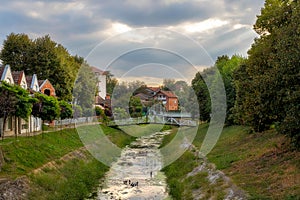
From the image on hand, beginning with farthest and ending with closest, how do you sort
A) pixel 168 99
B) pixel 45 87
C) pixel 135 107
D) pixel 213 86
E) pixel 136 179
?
1. pixel 168 99
2. pixel 135 107
3. pixel 213 86
4. pixel 45 87
5. pixel 136 179

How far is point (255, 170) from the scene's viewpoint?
23844mm

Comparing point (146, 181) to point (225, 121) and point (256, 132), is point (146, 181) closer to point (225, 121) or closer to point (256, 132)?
point (256, 132)

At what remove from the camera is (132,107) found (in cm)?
7506

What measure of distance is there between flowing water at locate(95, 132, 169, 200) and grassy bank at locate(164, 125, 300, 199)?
116 cm

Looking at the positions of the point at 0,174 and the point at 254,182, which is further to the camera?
the point at 0,174

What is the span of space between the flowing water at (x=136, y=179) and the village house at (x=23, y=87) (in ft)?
38.1

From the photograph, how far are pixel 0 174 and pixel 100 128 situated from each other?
137 feet

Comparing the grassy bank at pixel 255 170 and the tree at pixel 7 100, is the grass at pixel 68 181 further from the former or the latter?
the tree at pixel 7 100

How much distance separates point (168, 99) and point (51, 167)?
215 ft

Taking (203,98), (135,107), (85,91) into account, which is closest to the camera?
(203,98)

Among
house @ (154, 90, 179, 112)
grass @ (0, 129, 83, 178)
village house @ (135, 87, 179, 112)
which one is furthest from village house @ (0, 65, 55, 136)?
house @ (154, 90, 179, 112)

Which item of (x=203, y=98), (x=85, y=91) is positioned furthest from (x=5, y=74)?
(x=203, y=98)

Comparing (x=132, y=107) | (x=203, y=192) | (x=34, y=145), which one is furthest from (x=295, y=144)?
(x=132, y=107)

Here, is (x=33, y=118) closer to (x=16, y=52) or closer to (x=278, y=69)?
(x=16, y=52)
